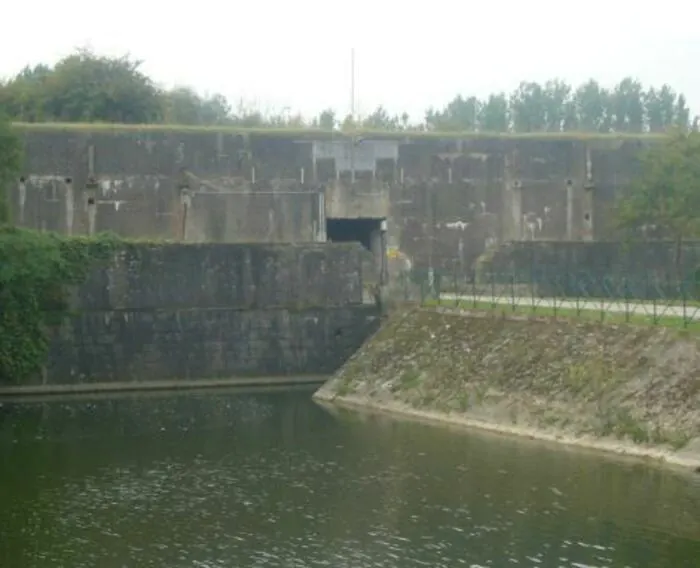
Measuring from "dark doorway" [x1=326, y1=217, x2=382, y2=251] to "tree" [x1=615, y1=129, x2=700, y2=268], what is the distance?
897cm

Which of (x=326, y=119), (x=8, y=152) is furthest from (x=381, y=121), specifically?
(x=8, y=152)

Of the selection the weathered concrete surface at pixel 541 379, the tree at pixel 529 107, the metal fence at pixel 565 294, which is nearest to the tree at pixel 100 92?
the metal fence at pixel 565 294

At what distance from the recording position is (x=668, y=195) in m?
42.2

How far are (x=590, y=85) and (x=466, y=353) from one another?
53.4 m

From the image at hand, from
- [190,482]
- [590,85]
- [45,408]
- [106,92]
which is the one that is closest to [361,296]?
[45,408]

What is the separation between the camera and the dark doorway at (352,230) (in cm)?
4522

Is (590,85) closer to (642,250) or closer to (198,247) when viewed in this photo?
(642,250)

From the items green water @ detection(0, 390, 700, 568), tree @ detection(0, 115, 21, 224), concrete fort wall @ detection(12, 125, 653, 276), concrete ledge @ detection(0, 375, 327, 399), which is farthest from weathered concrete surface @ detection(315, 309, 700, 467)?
tree @ detection(0, 115, 21, 224)

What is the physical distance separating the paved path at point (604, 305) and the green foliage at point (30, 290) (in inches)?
448

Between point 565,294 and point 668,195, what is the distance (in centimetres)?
768

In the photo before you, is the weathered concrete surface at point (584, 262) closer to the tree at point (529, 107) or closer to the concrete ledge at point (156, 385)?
the concrete ledge at point (156, 385)

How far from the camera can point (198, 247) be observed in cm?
3716

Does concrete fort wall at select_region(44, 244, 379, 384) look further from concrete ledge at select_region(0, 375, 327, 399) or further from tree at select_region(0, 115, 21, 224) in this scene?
tree at select_region(0, 115, 21, 224)

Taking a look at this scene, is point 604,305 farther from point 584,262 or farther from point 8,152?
point 8,152
